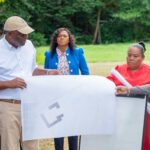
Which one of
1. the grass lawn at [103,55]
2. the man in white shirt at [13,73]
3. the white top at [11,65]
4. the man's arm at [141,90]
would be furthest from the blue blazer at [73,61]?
the grass lawn at [103,55]

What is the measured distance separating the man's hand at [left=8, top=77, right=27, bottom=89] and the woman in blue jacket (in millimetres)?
1433

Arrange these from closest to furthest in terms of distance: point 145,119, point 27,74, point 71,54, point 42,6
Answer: point 145,119 < point 27,74 < point 71,54 < point 42,6

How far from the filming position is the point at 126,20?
44.3 metres

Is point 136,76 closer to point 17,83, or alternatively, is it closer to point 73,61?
point 17,83

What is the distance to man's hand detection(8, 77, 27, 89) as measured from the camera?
5.12 meters

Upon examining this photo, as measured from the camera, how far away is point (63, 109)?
5133 mm

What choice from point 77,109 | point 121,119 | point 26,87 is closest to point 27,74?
point 26,87

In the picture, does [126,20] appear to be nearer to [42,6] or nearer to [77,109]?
[42,6]

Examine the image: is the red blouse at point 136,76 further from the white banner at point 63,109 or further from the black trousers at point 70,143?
the black trousers at point 70,143

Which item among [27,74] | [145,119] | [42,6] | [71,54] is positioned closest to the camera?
[145,119]

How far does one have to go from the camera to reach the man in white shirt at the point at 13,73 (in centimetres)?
518

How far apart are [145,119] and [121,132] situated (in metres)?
0.27

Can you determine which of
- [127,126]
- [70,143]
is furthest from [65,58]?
[127,126]

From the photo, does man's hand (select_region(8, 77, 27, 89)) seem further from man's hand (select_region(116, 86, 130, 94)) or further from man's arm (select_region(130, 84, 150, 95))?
man's arm (select_region(130, 84, 150, 95))
